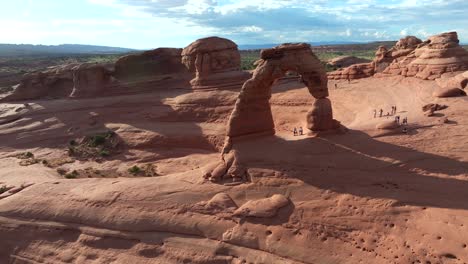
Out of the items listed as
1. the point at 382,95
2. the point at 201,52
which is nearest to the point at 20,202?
the point at 201,52

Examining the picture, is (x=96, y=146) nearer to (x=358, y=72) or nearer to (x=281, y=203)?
(x=281, y=203)

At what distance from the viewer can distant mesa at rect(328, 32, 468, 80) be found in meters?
27.3

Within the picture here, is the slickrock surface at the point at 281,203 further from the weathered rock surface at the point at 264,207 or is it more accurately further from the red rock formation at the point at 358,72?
the red rock formation at the point at 358,72

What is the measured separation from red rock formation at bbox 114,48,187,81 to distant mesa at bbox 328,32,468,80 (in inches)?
618

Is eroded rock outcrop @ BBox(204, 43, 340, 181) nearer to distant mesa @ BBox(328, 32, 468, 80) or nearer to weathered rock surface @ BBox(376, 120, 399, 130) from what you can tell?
weathered rock surface @ BBox(376, 120, 399, 130)

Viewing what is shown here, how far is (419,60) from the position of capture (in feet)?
94.9

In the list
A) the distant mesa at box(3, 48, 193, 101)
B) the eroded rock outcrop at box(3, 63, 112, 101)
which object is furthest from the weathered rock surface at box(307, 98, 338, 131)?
the eroded rock outcrop at box(3, 63, 112, 101)

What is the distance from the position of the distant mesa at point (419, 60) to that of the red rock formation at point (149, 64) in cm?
1571

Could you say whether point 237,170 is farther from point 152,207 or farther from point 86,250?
point 86,250

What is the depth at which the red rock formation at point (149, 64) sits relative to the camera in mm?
39188

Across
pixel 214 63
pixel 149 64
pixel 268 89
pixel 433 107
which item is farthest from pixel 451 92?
pixel 149 64

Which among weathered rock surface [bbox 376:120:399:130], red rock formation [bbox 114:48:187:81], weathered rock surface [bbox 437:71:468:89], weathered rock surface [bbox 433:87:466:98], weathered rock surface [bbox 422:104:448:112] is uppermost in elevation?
red rock formation [bbox 114:48:187:81]

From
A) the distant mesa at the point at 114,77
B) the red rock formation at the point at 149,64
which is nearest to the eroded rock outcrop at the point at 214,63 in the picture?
the distant mesa at the point at 114,77

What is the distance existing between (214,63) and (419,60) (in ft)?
52.2
